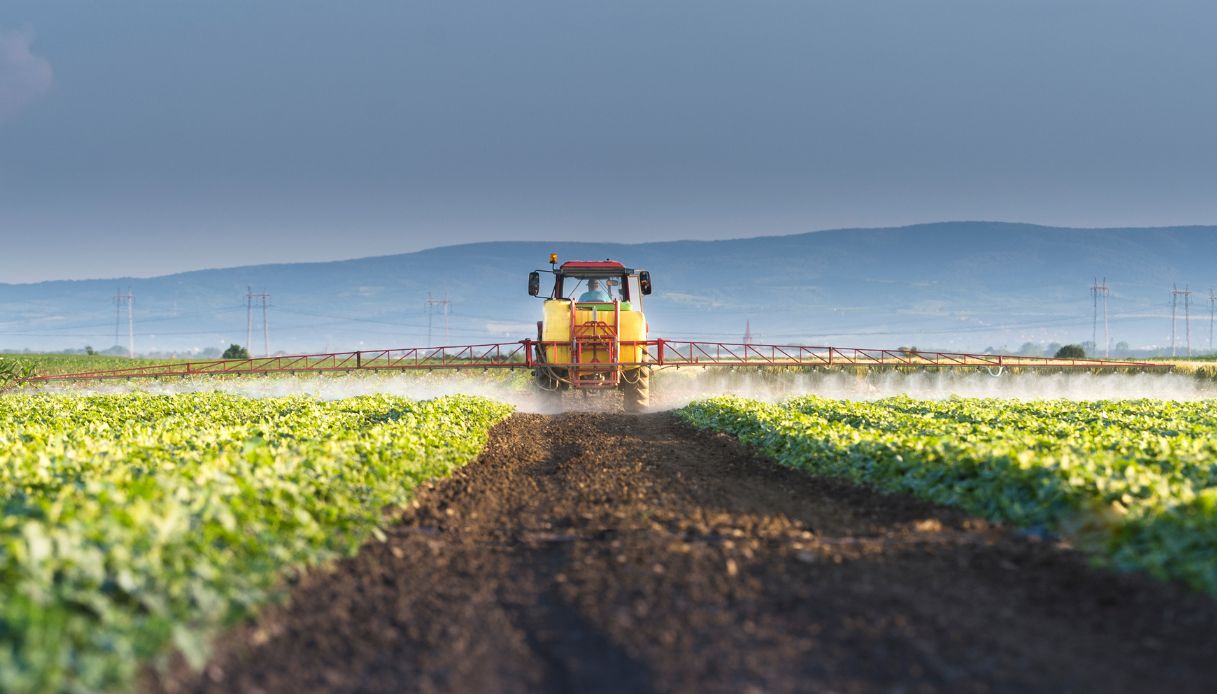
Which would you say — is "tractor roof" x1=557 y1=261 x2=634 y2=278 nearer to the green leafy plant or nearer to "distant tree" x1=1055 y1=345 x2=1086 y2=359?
the green leafy plant

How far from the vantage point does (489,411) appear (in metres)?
23.6

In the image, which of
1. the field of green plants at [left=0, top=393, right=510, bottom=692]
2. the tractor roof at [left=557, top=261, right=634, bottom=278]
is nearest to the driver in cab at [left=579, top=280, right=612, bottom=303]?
the tractor roof at [left=557, top=261, right=634, bottom=278]

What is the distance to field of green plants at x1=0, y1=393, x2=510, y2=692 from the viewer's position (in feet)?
16.1

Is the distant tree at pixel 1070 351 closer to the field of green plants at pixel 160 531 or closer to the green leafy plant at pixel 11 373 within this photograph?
the green leafy plant at pixel 11 373

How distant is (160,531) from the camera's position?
19.9 feet

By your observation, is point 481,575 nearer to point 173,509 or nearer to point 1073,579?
point 173,509

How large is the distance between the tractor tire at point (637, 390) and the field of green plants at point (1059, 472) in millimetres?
9689

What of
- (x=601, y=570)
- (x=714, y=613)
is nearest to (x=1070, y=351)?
(x=601, y=570)

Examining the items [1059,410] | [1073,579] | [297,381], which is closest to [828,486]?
[1073,579]

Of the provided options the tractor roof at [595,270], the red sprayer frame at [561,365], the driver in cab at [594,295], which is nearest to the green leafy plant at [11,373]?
the red sprayer frame at [561,365]

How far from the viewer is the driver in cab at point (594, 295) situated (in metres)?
27.2

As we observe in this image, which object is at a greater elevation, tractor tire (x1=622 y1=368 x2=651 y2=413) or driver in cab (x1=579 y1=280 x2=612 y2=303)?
driver in cab (x1=579 y1=280 x2=612 y2=303)

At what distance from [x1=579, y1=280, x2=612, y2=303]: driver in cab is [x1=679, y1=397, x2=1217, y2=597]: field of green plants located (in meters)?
9.57

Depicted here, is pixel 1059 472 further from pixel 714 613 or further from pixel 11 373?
pixel 11 373
